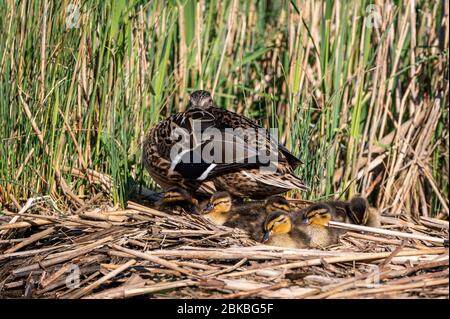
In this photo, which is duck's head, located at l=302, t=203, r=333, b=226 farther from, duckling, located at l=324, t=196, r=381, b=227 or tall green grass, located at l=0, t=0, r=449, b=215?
tall green grass, located at l=0, t=0, r=449, b=215

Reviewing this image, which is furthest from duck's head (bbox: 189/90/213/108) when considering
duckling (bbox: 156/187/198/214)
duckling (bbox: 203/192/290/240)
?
duckling (bbox: 203/192/290/240)

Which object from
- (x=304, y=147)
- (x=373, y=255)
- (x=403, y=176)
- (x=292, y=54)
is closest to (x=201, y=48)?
(x=292, y=54)

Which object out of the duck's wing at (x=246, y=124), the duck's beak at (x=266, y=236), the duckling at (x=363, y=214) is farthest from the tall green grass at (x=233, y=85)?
the duck's beak at (x=266, y=236)

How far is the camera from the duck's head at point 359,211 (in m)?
5.41

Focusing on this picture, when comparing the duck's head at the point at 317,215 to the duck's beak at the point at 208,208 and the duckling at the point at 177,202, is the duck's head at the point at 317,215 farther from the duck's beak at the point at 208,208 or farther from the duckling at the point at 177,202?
the duckling at the point at 177,202

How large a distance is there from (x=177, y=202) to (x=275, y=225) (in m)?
0.81

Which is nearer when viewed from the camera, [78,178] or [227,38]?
[78,178]

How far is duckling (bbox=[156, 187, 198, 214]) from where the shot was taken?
18.0 feet

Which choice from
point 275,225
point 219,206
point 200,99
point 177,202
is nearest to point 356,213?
point 275,225

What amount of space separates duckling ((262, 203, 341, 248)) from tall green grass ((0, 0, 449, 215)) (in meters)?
1.00

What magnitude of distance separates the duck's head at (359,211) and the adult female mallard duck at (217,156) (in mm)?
374
